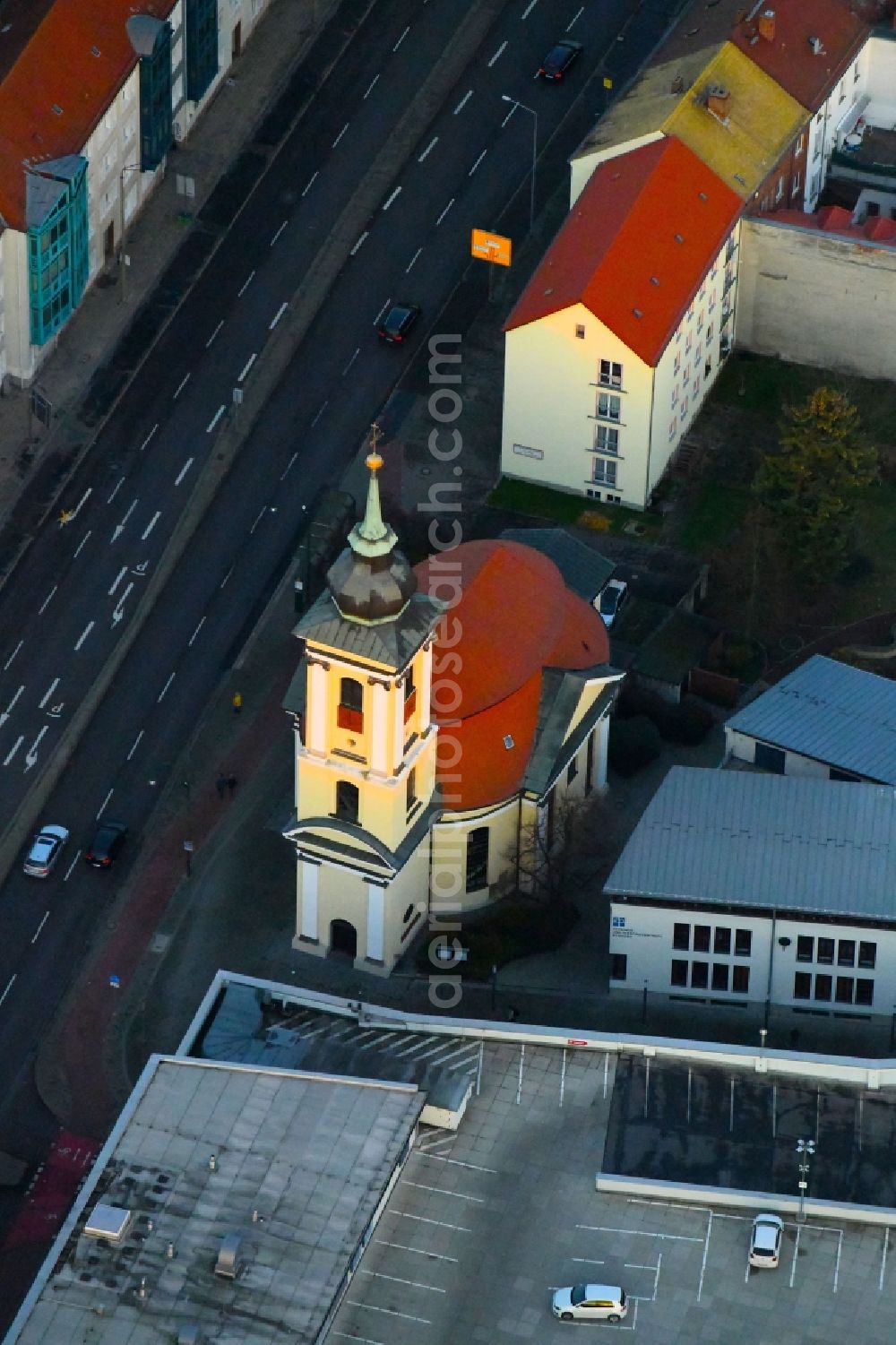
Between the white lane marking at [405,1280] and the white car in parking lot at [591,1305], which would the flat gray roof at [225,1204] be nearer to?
the white lane marking at [405,1280]

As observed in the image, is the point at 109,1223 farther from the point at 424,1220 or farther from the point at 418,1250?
the point at 424,1220

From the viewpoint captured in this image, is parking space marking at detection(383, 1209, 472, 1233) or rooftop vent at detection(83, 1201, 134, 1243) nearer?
rooftop vent at detection(83, 1201, 134, 1243)

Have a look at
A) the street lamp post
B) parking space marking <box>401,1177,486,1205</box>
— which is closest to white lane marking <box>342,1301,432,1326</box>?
parking space marking <box>401,1177,486,1205</box>

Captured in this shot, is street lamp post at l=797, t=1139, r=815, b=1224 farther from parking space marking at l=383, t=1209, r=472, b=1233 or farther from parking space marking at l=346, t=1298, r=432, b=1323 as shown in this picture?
parking space marking at l=346, t=1298, r=432, b=1323

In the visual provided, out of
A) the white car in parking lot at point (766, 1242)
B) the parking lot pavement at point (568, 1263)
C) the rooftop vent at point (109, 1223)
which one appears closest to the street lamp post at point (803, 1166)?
the parking lot pavement at point (568, 1263)

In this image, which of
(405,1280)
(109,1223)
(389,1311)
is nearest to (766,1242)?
(405,1280)

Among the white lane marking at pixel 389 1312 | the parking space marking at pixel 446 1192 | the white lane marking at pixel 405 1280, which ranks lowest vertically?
the white lane marking at pixel 389 1312
